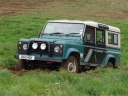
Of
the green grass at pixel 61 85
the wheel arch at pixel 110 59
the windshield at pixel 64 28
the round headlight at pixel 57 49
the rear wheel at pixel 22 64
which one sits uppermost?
the windshield at pixel 64 28

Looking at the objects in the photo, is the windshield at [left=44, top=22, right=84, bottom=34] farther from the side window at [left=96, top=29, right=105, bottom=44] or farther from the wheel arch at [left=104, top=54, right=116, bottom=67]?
the wheel arch at [left=104, top=54, right=116, bottom=67]

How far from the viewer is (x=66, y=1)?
35.3 metres

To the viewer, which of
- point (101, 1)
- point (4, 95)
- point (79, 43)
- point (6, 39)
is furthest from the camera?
point (101, 1)

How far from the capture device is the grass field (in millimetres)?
7367

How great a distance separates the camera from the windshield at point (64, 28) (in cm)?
1155

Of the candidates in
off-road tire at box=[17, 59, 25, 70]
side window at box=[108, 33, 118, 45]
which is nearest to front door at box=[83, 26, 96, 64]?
side window at box=[108, 33, 118, 45]

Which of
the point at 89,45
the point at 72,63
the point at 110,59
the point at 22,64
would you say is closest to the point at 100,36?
the point at 89,45

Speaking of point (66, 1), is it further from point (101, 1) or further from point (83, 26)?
point (83, 26)

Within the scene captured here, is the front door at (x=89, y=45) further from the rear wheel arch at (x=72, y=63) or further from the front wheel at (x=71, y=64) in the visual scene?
the front wheel at (x=71, y=64)

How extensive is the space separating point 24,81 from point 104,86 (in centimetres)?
177

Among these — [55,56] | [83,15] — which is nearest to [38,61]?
[55,56]

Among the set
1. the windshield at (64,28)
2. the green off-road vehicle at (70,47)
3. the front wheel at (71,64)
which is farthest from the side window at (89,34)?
the front wheel at (71,64)

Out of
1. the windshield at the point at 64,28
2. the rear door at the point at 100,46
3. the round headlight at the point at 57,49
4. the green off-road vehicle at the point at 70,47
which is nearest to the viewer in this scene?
the round headlight at the point at 57,49

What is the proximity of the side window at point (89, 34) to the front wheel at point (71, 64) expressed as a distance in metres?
0.93
